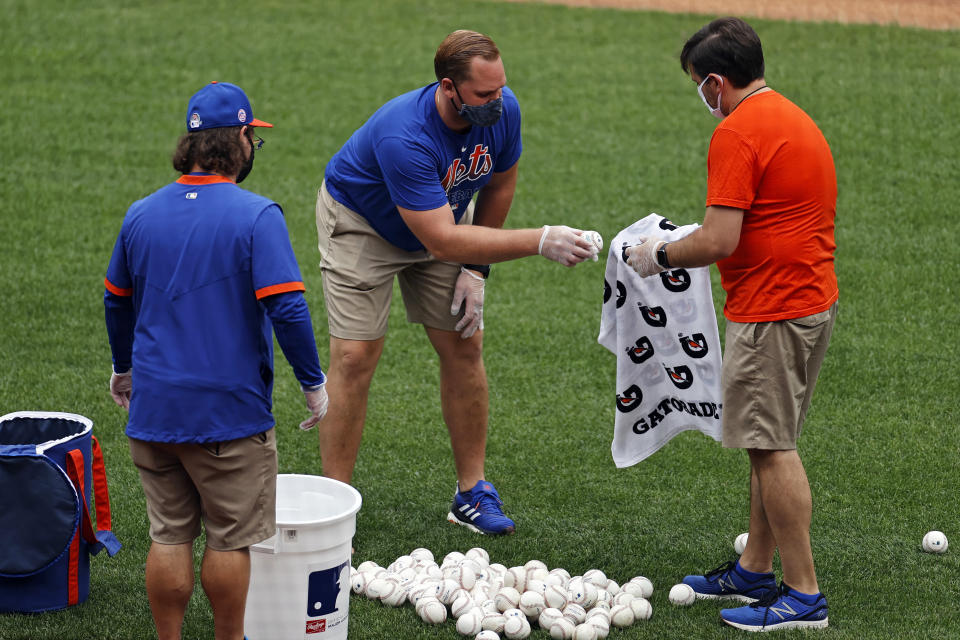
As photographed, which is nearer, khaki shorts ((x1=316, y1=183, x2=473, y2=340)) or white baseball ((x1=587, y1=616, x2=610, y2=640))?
white baseball ((x1=587, y1=616, x2=610, y2=640))

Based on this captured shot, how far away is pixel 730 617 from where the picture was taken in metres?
4.30

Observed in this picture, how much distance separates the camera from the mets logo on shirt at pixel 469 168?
479cm

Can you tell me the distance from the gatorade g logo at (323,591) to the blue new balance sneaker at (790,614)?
4.86 ft

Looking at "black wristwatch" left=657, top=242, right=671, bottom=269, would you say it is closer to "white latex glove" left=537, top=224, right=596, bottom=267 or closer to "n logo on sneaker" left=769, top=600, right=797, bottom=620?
"white latex glove" left=537, top=224, right=596, bottom=267

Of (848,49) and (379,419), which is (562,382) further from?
(848,49)

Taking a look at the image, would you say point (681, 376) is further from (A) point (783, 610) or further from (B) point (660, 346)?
(A) point (783, 610)

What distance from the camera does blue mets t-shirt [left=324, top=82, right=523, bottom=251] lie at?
4.56 meters

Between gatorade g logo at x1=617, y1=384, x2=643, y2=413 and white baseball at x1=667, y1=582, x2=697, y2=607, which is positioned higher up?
gatorade g logo at x1=617, y1=384, x2=643, y2=413

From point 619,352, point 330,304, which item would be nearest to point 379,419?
point 330,304

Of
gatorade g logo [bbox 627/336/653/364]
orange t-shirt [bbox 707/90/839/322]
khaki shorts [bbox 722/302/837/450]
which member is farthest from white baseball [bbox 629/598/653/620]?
orange t-shirt [bbox 707/90/839/322]

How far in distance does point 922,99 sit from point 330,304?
919cm

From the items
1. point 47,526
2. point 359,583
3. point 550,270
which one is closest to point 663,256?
point 359,583

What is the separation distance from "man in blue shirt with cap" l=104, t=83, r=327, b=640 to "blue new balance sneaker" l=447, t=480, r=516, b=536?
1.56m

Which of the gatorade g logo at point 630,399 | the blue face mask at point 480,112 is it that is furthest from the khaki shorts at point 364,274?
the gatorade g logo at point 630,399
